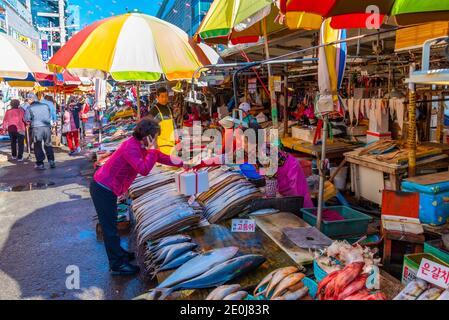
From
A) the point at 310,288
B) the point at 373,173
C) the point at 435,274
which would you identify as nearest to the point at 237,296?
the point at 310,288

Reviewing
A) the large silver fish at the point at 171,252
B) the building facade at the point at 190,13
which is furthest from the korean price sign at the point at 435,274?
the building facade at the point at 190,13

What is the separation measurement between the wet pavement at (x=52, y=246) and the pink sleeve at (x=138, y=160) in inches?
55.0

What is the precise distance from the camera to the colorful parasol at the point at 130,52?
518 cm

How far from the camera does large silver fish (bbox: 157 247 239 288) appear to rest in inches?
127

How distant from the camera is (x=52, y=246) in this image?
18.6 feet

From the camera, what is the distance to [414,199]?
4.14 metres

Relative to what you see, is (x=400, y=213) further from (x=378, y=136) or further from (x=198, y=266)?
(x=378, y=136)

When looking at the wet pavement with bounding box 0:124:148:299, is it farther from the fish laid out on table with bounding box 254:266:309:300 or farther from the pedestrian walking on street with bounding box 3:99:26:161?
the pedestrian walking on street with bounding box 3:99:26:161

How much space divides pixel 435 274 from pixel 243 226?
7.24 ft

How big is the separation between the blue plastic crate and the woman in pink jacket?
9.90 feet

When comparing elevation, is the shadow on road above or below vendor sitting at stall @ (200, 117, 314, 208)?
below

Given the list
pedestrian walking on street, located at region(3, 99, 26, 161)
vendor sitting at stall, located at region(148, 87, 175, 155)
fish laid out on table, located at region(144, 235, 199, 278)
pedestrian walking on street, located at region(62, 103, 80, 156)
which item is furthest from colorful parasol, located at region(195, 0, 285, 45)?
pedestrian walking on street, located at region(62, 103, 80, 156)

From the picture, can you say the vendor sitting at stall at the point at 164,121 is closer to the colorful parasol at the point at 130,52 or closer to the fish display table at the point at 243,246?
the colorful parasol at the point at 130,52
